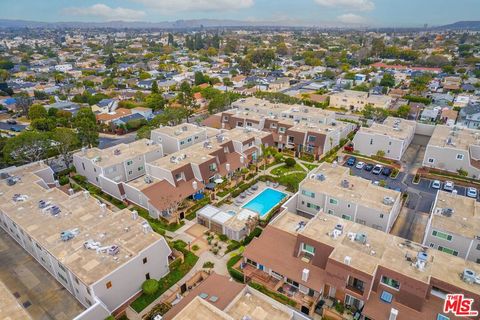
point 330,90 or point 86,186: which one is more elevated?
point 330,90

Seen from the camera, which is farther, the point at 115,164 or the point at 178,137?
the point at 178,137

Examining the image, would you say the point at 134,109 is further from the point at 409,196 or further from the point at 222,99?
the point at 409,196

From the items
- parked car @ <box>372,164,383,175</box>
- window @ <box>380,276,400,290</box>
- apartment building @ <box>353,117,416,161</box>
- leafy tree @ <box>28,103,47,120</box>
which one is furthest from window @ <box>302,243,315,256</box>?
leafy tree @ <box>28,103,47,120</box>

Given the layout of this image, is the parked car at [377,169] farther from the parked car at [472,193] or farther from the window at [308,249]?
the window at [308,249]

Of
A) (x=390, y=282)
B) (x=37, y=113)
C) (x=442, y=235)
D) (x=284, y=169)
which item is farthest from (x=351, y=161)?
(x=37, y=113)

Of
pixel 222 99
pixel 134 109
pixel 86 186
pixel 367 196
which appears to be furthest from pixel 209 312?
pixel 134 109

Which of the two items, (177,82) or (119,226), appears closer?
(119,226)

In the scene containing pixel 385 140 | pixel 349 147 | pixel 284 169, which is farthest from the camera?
pixel 349 147

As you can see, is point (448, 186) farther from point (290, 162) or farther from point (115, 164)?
point (115, 164)
